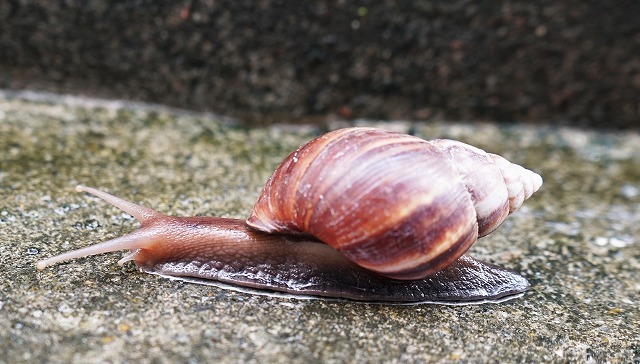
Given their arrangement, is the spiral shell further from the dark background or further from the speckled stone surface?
the dark background

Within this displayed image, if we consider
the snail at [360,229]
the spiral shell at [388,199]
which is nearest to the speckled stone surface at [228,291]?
the snail at [360,229]

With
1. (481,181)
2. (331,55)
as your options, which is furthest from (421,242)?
(331,55)

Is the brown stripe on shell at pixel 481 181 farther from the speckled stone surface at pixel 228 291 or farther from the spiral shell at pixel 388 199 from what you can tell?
the speckled stone surface at pixel 228 291

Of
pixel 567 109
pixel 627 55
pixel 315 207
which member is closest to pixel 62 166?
pixel 315 207

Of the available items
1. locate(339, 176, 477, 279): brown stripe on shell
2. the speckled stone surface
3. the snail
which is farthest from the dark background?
locate(339, 176, 477, 279): brown stripe on shell

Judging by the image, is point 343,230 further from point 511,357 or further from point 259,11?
point 259,11

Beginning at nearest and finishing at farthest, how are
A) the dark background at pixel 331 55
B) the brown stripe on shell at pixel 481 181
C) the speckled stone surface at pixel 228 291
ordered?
1. the speckled stone surface at pixel 228 291
2. the brown stripe on shell at pixel 481 181
3. the dark background at pixel 331 55
